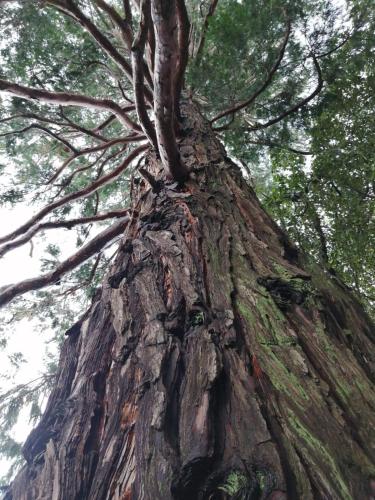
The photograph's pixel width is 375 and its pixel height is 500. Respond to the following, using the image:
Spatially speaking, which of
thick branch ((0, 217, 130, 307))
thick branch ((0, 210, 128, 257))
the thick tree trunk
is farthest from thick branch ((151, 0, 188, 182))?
thick branch ((0, 210, 128, 257))

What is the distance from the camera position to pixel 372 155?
3637mm

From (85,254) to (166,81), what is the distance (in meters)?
2.00

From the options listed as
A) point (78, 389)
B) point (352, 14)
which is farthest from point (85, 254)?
point (352, 14)

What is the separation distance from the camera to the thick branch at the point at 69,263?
3585 millimetres

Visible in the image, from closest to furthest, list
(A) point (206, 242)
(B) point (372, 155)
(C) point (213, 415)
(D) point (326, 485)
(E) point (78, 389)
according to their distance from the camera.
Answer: (D) point (326, 485)
(C) point (213, 415)
(E) point (78, 389)
(A) point (206, 242)
(B) point (372, 155)

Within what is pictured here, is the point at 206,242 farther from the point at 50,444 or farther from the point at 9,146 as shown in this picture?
the point at 9,146

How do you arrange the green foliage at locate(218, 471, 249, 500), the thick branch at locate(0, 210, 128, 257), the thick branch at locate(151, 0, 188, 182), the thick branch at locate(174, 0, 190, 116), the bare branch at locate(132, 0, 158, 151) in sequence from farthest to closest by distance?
the thick branch at locate(0, 210, 128, 257), the thick branch at locate(174, 0, 190, 116), the bare branch at locate(132, 0, 158, 151), the thick branch at locate(151, 0, 188, 182), the green foliage at locate(218, 471, 249, 500)

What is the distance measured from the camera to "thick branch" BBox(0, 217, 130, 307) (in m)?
3.59

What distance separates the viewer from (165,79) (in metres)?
2.33

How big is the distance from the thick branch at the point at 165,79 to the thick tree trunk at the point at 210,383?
575 millimetres

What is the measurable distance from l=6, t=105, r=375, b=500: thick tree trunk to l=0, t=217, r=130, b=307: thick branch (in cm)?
173

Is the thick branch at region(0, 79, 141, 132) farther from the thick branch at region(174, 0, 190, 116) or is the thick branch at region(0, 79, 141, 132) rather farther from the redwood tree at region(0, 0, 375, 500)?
the redwood tree at region(0, 0, 375, 500)

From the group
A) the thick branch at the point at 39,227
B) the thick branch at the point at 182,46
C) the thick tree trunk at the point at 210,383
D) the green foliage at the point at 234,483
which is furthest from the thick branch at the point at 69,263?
the green foliage at the point at 234,483

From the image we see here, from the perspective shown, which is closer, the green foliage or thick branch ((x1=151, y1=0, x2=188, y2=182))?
the green foliage
